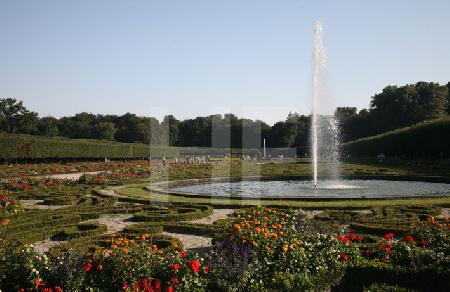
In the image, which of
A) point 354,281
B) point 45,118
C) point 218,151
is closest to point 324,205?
point 354,281

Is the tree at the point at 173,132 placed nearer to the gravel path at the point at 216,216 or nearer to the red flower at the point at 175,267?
the gravel path at the point at 216,216

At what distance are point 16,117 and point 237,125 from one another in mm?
35380

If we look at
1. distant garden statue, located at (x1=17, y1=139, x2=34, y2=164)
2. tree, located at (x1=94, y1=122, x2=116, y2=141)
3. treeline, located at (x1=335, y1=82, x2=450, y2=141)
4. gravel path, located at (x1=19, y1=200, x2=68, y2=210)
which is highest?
treeline, located at (x1=335, y1=82, x2=450, y2=141)

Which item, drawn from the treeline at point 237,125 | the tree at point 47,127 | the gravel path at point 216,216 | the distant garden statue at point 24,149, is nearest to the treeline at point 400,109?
the treeline at point 237,125

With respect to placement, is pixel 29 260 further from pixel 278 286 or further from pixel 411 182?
pixel 411 182

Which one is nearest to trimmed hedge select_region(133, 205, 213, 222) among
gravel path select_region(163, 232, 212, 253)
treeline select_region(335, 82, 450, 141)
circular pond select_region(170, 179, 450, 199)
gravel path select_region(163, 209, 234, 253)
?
gravel path select_region(163, 209, 234, 253)

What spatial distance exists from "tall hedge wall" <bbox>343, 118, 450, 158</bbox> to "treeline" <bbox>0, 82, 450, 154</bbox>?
2240cm

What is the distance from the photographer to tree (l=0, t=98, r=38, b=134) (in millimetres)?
60594

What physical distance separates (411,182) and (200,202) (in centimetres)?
1181

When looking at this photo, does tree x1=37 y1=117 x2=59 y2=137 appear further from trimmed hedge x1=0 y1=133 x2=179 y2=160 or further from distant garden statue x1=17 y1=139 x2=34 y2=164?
distant garden statue x1=17 y1=139 x2=34 y2=164

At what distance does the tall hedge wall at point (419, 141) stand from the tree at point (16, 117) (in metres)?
47.3

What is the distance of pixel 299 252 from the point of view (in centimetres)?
564

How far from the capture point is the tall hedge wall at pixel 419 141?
30.8m

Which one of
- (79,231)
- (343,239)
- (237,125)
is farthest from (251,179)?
(237,125)
